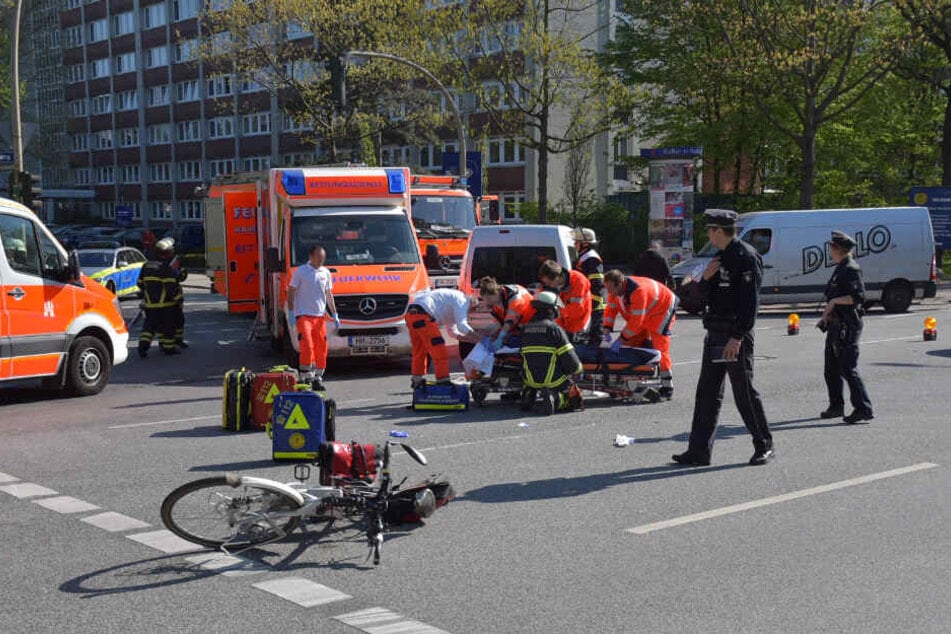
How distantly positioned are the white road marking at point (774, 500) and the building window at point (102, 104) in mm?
80277

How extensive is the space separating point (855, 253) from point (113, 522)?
2061cm

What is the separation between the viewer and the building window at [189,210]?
75.3m

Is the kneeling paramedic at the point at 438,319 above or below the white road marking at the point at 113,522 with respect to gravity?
above

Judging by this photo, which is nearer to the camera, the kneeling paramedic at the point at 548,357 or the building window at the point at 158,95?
the kneeling paramedic at the point at 548,357

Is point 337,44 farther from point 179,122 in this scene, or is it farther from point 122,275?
point 179,122

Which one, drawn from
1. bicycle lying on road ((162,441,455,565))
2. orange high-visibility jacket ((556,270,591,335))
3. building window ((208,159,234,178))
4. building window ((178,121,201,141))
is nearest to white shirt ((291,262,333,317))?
orange high-visibility jacket ((556,270,591,335))

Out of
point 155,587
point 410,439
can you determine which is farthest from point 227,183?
point 155,587

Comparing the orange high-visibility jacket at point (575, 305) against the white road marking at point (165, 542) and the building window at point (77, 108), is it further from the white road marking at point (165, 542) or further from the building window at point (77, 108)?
the building window at point (77, 108)

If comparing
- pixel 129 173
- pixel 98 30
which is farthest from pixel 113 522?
pixel 98 30

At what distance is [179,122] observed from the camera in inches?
2958

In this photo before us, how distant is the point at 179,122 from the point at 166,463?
69678mm

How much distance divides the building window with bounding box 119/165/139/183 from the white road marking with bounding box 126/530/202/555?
254ft

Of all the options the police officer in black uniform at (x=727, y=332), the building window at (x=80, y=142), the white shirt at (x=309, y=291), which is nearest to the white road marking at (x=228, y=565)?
the police officer in black uniform at (x=727, y=332)

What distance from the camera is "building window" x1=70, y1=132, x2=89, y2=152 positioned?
85.1m
